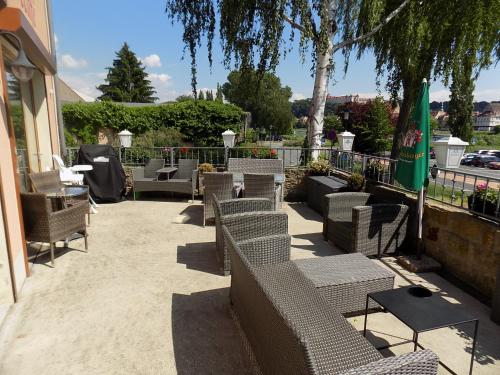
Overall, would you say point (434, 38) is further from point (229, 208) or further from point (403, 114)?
point (229, 208)

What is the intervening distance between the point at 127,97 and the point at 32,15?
42.3m

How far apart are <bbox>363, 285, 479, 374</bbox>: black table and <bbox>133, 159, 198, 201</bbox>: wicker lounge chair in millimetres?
5082

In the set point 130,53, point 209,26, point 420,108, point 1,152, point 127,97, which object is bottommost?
point 1,152

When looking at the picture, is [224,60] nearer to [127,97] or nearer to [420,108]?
[420,108]

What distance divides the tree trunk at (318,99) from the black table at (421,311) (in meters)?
5.72

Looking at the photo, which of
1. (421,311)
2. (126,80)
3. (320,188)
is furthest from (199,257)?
(126,80)

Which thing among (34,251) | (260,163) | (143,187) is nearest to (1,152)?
(34,251)

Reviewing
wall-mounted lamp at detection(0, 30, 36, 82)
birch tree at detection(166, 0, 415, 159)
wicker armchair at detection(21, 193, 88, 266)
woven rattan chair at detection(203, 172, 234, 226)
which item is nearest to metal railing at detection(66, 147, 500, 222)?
birch tree at detection(166, 0, 415, 159)

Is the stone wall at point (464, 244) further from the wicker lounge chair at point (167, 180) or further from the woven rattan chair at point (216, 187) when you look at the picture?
the wicker lounge chair at point (167, 180)

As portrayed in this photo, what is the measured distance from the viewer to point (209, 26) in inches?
339

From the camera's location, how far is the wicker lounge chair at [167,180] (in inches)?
279

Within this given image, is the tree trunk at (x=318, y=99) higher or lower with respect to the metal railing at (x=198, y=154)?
higher

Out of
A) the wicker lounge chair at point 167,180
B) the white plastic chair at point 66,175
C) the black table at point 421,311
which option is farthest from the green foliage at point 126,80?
the black table at point 421,311

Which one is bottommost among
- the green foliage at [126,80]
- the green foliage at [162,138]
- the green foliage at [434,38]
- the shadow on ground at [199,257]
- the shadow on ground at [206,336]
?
the shadow on ground at [206,336]
